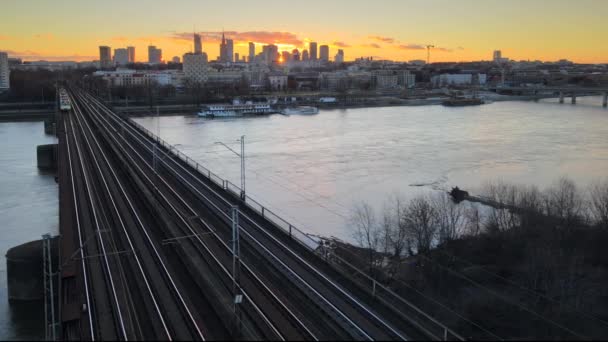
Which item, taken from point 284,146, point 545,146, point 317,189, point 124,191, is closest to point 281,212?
point 317,189

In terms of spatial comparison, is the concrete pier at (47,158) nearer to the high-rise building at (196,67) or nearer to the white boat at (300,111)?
the white boat at (300,111)

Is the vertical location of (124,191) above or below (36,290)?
above

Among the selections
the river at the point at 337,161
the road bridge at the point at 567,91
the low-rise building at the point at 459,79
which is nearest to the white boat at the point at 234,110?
the river at the point at 337,161

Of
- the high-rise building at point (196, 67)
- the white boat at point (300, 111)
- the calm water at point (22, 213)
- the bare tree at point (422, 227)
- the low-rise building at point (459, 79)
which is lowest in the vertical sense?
the calm water at point (22, 213)

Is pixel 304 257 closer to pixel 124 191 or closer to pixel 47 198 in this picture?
A: pixel 124 191

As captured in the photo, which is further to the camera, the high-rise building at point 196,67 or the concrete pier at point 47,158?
the high-rise building at point 196,67

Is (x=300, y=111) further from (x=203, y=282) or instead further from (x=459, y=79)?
(x=459, y=79)

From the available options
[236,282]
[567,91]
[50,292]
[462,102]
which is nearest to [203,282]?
[236,282]
